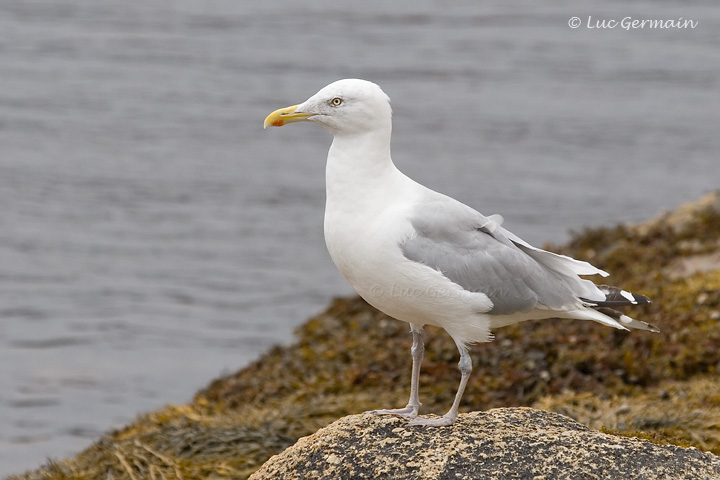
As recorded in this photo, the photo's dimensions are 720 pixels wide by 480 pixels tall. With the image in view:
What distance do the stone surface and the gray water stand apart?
6.17m

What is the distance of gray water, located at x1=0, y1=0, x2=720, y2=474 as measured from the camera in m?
12.6

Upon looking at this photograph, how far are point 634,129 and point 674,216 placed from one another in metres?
8.66

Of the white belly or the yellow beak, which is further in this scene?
the yellow beak

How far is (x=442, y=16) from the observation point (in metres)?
31.6

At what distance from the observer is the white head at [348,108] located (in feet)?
16.3

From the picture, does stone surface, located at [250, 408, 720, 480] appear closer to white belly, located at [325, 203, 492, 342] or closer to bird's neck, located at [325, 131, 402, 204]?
white belly, located at [325, 203, 492, 342]

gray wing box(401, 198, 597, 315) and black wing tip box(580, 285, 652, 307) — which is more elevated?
gray wing box(401, 198, 597, 315)

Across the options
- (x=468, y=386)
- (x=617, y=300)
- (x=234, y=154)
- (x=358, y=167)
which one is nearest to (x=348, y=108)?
(x=358, y=167)

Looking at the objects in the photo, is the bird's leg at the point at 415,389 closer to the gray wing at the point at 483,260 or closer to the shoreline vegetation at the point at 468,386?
the gray wing at the point at 483,260

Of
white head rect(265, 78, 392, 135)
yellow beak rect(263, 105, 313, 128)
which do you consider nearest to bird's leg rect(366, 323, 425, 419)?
white head rect(265, 78, 392, 135)

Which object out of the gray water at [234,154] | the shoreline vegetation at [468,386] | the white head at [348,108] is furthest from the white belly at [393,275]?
the gray water at [234,154]

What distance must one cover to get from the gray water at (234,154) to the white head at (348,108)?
21.3 feet

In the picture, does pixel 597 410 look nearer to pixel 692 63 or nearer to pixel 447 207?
pixel 447 207

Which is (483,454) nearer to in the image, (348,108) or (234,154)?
(348,108)
